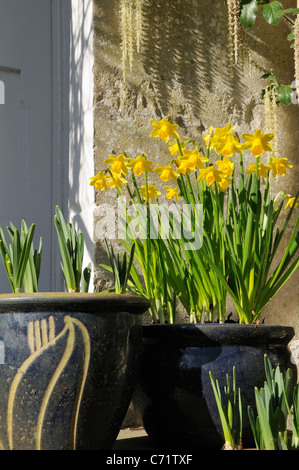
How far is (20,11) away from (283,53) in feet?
3.44

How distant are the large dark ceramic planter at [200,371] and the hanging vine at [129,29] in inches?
38.3

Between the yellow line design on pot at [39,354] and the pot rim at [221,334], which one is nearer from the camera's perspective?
the yellow line design on pot at [39,354]

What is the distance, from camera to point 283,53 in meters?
2.39

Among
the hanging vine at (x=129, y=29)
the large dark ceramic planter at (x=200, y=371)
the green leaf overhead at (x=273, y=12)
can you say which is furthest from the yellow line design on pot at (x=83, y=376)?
the green leaf overhead at (x=273, y=12)

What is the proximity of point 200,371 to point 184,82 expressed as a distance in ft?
3.74

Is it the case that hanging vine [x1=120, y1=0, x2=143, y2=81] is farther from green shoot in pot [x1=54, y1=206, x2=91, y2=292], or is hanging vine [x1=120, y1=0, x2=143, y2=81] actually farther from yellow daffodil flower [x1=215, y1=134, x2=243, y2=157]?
green shoot in pot [x1=54, y1=206, x2=91, y2=292]

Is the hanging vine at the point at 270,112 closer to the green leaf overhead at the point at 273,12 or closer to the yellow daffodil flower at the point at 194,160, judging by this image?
the green leaf overhead at the point at 273,12

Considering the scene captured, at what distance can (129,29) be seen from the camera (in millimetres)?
2006

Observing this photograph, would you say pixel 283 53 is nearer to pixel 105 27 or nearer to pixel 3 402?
pixel 105 27

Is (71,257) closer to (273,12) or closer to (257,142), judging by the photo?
(257,142)

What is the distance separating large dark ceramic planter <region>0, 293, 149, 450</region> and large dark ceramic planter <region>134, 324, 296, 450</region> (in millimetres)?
256

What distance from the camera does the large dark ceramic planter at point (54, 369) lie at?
1.27 m

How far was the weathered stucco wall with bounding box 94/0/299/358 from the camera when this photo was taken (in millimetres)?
2031
